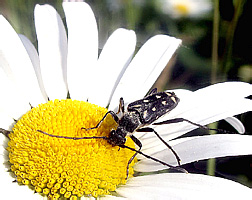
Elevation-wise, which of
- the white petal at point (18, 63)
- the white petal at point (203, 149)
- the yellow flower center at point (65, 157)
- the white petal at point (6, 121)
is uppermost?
the white petal at point (18, 63)

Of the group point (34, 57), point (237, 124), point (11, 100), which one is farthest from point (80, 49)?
point (237, 124)

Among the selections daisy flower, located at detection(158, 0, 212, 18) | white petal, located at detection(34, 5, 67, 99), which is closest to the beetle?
white petal, located at detection(34, 5, 67, 99)

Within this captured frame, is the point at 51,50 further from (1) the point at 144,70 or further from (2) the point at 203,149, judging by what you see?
(2) the point at 203,149

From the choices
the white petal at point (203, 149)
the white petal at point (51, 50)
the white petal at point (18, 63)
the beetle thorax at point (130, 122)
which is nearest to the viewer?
the white petal at point (203, 149)

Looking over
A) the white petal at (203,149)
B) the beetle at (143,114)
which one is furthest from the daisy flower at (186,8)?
the white petal at (203,149)

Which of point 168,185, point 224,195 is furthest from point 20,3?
point 224,195

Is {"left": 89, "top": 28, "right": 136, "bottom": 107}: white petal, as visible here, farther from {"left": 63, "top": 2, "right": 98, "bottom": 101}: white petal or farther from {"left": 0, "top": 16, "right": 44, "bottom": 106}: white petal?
{"left": 0, "top": 16, "right": 44, "bottom": 106}: white petal

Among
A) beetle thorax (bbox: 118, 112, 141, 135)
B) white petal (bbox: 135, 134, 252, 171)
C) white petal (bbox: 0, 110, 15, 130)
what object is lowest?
white petal (bbox: 0, 110, 15, 130)

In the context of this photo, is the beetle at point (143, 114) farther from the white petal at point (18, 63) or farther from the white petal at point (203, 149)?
the white petal at point (18, 63)
